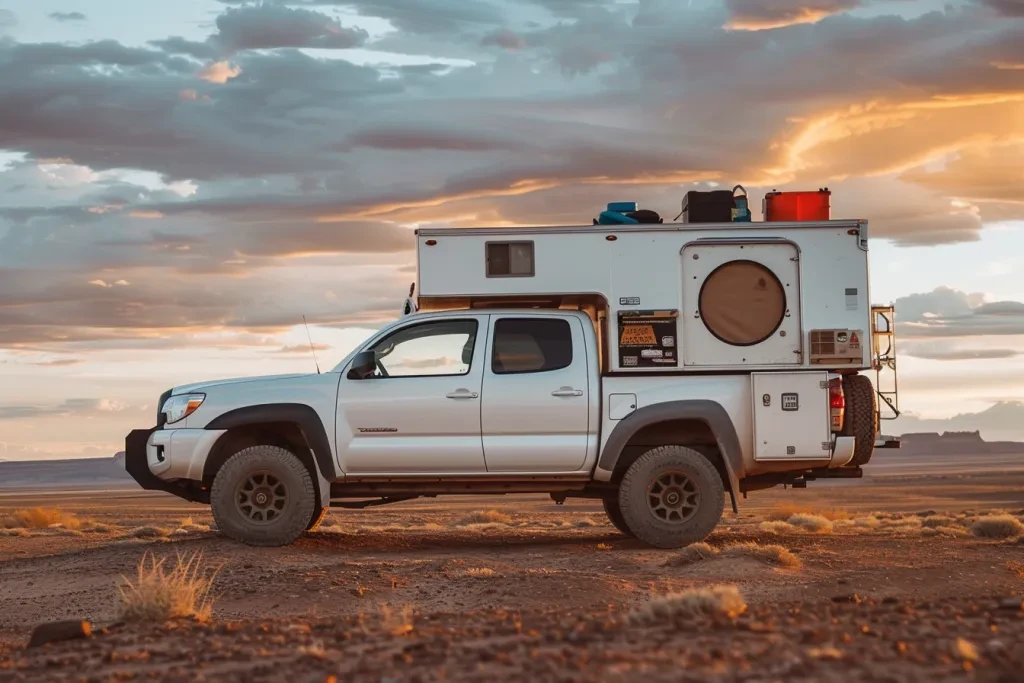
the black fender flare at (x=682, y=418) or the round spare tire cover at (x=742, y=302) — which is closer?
the black fender flare at (x=682, y=418)

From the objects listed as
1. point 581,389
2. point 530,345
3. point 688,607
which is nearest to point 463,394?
point 530,345

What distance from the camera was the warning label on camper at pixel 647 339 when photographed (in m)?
13.5

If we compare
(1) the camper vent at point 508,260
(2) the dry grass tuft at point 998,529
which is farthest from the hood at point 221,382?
(2) the dry grass tuft at point 998,529

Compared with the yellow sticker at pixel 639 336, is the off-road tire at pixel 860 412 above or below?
below

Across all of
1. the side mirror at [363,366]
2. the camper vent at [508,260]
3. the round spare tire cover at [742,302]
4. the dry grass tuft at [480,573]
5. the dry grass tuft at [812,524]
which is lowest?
the dry grass tuft at [812,524]

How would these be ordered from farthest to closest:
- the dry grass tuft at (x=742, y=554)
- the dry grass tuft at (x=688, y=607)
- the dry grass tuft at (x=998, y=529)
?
the dry grass tuft at (x=998, y=529)
the dry grass tuft at (x=742, y=554)
the dry grass tuft at (x=688, y=607)

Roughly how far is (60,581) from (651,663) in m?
8.81

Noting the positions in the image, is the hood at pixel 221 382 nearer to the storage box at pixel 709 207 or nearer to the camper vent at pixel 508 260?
the camper vent at pixel 508 260

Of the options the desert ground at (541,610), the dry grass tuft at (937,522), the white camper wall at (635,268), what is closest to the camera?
the desert ground at (541,610)

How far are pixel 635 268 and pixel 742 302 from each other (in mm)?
1190

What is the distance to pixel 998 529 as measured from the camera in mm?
18500

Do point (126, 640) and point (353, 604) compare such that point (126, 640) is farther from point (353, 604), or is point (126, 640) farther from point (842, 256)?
point (842, 256)

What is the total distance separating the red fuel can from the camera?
14.0m

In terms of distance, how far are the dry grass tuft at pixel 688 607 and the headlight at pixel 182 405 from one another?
7.43m
